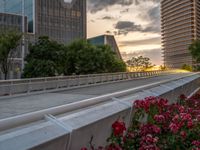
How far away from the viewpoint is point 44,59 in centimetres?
4106

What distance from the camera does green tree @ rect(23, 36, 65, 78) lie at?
37.8m

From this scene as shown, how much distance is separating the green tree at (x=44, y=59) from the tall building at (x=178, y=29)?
130987mm

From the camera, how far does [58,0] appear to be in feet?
470

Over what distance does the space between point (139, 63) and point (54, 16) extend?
43.0 m

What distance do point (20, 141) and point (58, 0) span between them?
14535 cm

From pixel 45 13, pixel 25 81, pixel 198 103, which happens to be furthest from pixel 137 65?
pixel 198 103

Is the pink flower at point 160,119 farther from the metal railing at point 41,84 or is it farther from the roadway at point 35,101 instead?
the metal railing at point 41,84

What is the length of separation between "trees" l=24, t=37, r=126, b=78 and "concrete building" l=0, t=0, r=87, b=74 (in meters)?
78.5

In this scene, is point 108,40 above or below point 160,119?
above

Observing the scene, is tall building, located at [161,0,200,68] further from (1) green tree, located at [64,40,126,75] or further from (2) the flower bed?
(2) the flower bed

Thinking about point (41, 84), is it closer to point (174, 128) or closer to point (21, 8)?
point (174, 128)

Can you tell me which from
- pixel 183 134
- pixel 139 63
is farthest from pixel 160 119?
pixel 139 63

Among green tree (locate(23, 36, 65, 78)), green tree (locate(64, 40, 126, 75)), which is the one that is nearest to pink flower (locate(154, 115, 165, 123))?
green tree (locate(23, 36, 65, 78))

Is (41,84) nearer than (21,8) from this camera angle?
Yes
